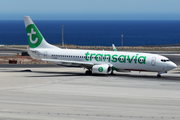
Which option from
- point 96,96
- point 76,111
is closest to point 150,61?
point 96,96

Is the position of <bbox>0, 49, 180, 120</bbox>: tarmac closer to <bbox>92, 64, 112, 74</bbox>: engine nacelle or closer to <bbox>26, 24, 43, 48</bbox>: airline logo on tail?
<bbox>92, 64, 112, 74</bbox>: engine nacelle

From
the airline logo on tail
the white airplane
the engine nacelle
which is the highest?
the airline logo on tail

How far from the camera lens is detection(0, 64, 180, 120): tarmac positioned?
2820cm

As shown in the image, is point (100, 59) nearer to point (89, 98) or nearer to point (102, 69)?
point (102, 69)

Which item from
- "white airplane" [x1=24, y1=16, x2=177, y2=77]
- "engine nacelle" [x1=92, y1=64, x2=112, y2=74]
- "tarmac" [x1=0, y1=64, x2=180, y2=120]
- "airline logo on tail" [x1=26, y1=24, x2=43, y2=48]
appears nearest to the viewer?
"tarmac" [x1=0, y1=64, x2=180, y2=120]

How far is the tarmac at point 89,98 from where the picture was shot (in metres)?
28.2

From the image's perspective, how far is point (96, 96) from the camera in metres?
36.7

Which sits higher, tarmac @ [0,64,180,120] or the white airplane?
the white airplane

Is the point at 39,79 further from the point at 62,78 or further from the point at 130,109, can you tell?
the point at 130,109

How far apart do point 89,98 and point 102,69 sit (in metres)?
18.3

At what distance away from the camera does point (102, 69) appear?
53.4m

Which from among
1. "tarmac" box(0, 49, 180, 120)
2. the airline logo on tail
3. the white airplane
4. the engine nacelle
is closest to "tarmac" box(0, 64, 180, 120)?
"tarmac" box(0, 49, 180, 120)

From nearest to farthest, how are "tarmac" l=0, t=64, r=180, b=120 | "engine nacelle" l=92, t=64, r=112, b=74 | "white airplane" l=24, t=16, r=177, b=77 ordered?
"tarmac" l=0, t=64, r=180, b=120 < "white airplane" l=24, t=16, r=177, b=77 < "engine nacelle" l=92, t=64, r=112, b=74

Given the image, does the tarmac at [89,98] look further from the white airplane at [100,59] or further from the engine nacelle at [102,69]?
the white airplane at [100,59]
